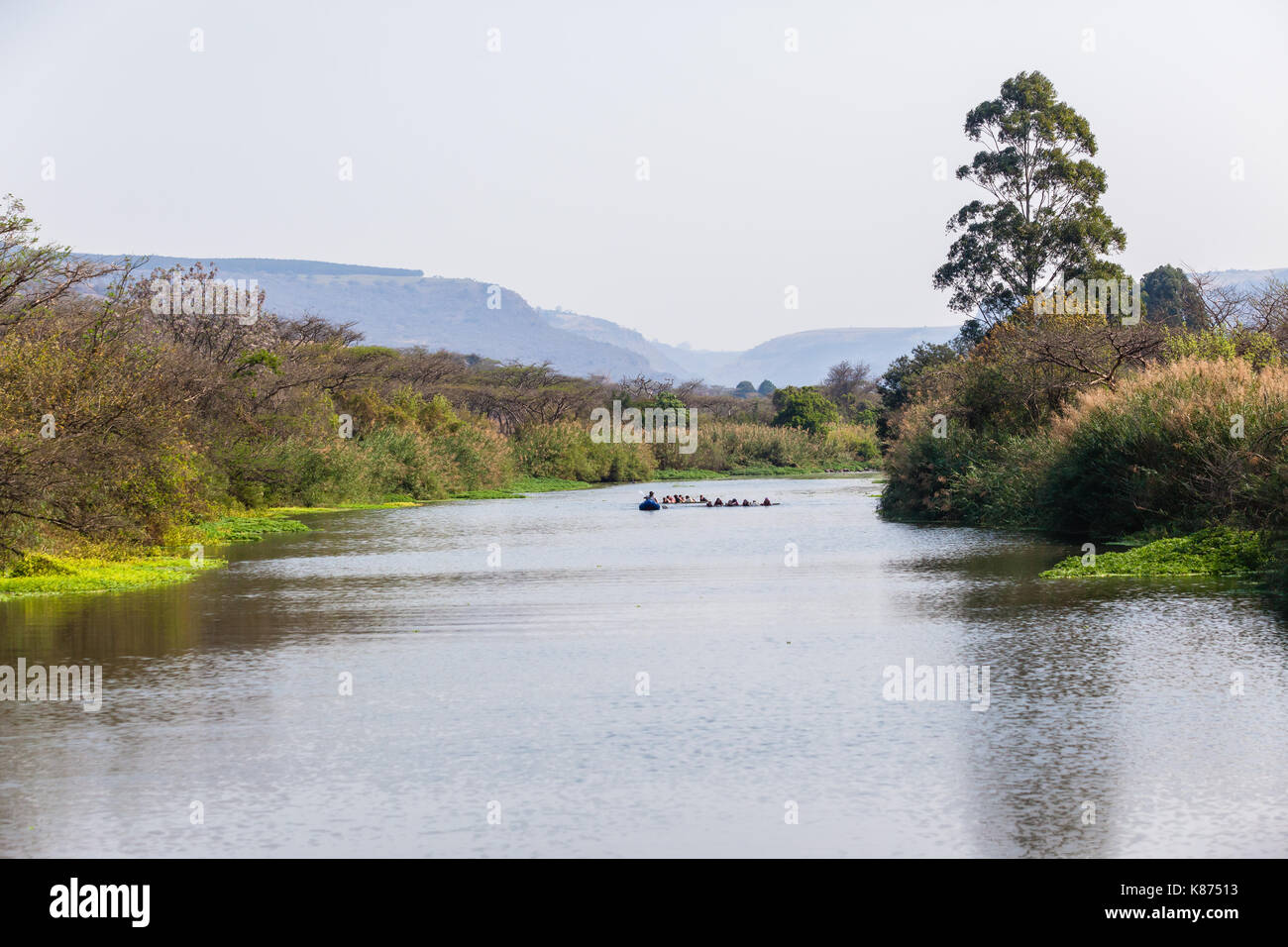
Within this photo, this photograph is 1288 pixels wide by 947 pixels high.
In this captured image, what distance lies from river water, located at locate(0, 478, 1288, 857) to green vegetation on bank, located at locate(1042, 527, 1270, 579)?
3.95 ft

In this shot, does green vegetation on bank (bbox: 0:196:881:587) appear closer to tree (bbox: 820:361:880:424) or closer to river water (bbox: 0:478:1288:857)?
river water (bbox: 0:478:1288:857)

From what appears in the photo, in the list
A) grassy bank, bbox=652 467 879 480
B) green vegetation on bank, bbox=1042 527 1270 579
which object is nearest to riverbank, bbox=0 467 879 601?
green vegetation on bank, bbox=1042 527 1270 579

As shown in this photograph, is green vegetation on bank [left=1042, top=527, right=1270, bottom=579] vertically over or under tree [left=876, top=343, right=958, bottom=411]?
under

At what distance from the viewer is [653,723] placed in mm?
10148

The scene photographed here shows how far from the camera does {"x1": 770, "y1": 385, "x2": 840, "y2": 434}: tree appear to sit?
9675 centimetres

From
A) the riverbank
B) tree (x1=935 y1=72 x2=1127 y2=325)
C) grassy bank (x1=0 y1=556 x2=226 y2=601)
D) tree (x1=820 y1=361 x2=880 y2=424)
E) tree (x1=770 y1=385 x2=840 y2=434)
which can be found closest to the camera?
grassy bank (x1=0 y1=556 x2=226 y2=601)

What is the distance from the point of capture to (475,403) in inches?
3324

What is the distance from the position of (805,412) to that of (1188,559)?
77901mm

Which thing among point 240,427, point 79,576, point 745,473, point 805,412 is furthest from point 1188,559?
point 805,412

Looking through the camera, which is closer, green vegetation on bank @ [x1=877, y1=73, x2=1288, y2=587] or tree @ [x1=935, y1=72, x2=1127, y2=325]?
green vegetation on bank @ [x1=877, y1=73, x2=1288, y2=587]

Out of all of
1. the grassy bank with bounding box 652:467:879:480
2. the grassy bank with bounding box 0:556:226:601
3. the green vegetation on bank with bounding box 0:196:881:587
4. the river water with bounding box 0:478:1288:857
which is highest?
the green vegetation on bank with bounding box 0:196:881:587

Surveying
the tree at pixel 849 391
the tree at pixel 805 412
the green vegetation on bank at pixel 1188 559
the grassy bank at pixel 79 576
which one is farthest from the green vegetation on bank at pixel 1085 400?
the tree at pixel 849 391

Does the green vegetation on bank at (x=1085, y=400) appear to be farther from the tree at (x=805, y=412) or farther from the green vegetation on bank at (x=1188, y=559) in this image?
the tree at (x=805, y=412)
